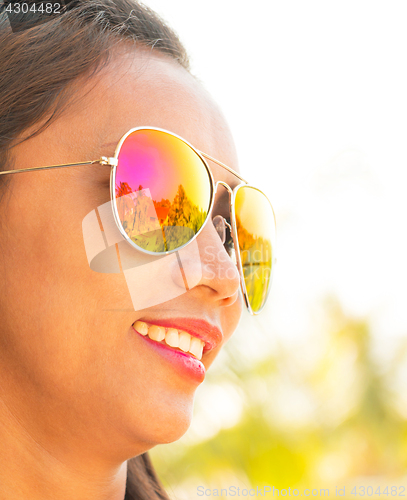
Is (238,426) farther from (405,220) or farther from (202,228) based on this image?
(202,228)

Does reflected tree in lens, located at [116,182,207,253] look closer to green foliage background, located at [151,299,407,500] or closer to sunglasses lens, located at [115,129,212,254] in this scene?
sunglasses lens, located at [115,129,212,254]

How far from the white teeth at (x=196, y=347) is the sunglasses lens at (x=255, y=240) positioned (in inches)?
11.9

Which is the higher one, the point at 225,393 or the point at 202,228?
the point at 225,393

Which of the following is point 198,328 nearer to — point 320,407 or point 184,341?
point 184,341

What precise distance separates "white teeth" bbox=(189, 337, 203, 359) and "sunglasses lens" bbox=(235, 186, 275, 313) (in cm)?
30

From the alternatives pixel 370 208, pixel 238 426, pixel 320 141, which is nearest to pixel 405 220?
pixel 370 208

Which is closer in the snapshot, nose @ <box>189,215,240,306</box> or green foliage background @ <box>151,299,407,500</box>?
nose @ <box>189,215,240,306</box>

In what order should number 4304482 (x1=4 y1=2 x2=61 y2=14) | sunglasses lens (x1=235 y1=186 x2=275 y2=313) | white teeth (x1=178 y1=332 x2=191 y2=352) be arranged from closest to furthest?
white teeth (x1=178 y1=332 x2=191 y2=352) < number 4304482 (x1=4 y1=2 x2=61 y2=14) < sunglasses lens (x1=235 y1=186 x2=275 y2=313)

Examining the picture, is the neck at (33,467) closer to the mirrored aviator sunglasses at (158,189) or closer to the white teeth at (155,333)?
the white teeth at (155,333)

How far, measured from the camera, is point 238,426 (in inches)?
179

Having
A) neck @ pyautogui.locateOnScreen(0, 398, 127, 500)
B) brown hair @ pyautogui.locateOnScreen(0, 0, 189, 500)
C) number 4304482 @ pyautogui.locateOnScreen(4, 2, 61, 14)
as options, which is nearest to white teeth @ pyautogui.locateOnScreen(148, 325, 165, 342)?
neck @ pyautogui.locateOnScreen(0, 398, 127, 500)

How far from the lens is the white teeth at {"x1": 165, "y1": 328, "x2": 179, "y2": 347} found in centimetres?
98

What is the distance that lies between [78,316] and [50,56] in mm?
587

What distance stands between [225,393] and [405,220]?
3.26 metres
